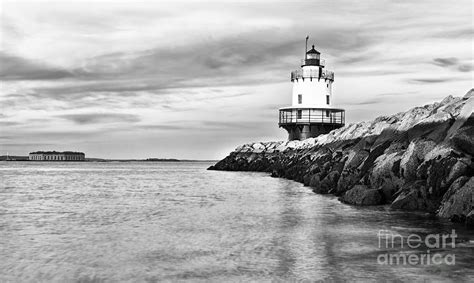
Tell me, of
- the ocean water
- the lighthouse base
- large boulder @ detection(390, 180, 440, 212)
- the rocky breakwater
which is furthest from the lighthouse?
large boulder @ detection(390, 180, 440, 212)

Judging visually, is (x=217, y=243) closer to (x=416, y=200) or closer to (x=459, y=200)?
(x=459, y=200)

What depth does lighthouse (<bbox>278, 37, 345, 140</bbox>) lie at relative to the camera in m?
50.3

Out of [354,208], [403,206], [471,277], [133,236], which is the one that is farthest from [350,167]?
[471,277]

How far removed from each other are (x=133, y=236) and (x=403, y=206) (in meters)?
8.21

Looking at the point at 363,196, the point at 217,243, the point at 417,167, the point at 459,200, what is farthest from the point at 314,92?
the point at 217,243

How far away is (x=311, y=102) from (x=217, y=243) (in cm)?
3910

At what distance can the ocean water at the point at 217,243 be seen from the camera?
9461 millimetres

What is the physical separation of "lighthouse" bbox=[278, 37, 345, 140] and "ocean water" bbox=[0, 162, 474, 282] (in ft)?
97.0

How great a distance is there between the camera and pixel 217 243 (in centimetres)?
1253

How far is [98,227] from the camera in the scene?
15430 millimetres

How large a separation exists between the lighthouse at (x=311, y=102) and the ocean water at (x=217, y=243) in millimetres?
29569

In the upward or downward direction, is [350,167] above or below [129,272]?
above

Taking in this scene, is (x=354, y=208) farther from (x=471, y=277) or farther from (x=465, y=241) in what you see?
(x=471, y=277)

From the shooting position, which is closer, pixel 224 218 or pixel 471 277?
pixel 471 277
